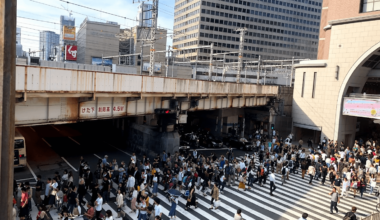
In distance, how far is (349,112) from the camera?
98.5ft

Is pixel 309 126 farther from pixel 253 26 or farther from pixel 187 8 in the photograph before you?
pixel 187 8

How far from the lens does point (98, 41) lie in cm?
6738

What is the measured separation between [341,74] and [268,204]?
72.7ft

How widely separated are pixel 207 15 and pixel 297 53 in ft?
136

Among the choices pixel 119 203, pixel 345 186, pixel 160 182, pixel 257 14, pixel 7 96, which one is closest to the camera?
pixel 7 96

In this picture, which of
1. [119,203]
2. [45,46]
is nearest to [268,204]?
[119,203]

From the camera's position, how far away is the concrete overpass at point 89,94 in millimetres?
12281

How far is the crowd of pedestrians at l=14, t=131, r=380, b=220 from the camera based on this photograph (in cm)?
1179

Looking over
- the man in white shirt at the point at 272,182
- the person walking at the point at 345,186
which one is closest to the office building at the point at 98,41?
the man in white shirt at the point at 272,182

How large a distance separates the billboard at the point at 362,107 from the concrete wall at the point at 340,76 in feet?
2.49

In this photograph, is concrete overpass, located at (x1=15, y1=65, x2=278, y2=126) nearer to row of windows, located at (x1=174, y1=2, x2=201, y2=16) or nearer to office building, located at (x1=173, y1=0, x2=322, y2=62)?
office building, located at (x1=173, y1=0, x2=322, y2=62)

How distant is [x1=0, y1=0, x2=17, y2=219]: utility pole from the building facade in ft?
105

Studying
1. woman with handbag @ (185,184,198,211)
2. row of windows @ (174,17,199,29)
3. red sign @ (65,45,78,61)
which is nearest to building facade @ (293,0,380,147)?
woman with handbag @ (185,184,198,211)

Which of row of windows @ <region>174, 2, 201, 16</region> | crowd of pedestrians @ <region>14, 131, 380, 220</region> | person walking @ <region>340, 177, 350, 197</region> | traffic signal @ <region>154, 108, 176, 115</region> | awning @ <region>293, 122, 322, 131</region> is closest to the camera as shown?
crowd of pedestrians @ <region>14, 131, 380, 220</region>
